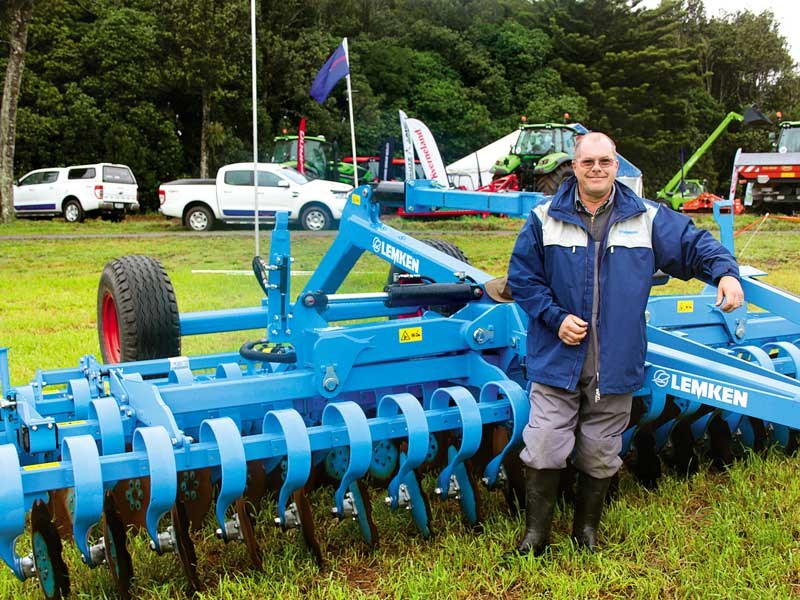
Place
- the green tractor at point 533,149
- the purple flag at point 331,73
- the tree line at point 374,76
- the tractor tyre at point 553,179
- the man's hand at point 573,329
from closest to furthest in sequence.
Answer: the man's hand at point 573,329
the purple flag at point 331,73
the tractor tyre at point 553,179
the green tractor at point 533,149
the tree line at point 374,76

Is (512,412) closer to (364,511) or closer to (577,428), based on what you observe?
(577,428)

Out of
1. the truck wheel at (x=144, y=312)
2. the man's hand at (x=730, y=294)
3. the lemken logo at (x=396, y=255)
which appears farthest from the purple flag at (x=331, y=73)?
the man's hand at (x=730, y=294)

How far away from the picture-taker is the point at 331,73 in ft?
43.7

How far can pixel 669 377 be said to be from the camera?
10.4ft

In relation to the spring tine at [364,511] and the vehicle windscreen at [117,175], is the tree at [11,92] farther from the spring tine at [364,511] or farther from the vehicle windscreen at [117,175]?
the spring tine at [364,511]

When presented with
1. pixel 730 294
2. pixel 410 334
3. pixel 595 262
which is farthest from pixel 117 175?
pixel 730 294

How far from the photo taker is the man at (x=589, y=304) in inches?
115

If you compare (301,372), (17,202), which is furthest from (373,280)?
(17,202)

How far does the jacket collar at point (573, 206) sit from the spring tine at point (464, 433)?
0.74 m

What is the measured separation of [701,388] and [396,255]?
1.69 m

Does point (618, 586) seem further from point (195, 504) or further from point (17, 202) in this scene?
point (17, 202)

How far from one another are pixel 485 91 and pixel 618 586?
37.6 meters

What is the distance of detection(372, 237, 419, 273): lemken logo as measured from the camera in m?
4.15

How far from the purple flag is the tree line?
11.3 m
